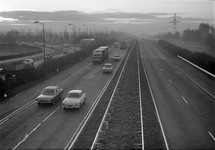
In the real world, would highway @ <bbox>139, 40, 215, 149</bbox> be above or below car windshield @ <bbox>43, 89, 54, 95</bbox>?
below

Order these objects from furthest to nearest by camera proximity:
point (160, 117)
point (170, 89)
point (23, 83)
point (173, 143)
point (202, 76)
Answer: point (202, 76) → point (23, 83) → point (170, 89) → point (160, 117) → point (173, 143)

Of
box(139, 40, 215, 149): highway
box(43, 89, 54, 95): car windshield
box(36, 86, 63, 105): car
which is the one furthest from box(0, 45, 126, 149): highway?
box(139, 40, 215, 149): highway

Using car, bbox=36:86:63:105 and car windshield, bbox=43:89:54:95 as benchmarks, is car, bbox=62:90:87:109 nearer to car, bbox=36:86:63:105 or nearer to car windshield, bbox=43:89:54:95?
car, bbox=36:86:63:105

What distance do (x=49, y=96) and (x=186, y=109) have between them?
13456 mm

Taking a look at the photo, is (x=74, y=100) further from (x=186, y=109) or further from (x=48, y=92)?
(x=186, y=109)

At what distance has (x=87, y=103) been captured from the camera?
79.6 ft

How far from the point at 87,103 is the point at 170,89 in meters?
11.8

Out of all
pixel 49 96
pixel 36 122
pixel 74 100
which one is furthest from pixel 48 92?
pixel 36 122

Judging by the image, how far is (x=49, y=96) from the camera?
23.2 metres

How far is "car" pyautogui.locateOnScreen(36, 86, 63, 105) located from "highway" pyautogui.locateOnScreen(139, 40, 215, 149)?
10.4 metres

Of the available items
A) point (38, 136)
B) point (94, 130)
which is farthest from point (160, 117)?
point (38, 136)

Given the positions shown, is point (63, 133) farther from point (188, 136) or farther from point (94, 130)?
point (188, 136)

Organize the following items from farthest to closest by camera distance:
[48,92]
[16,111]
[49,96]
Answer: [48,92], [49,96], [16,111]

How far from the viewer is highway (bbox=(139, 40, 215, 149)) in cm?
1578
